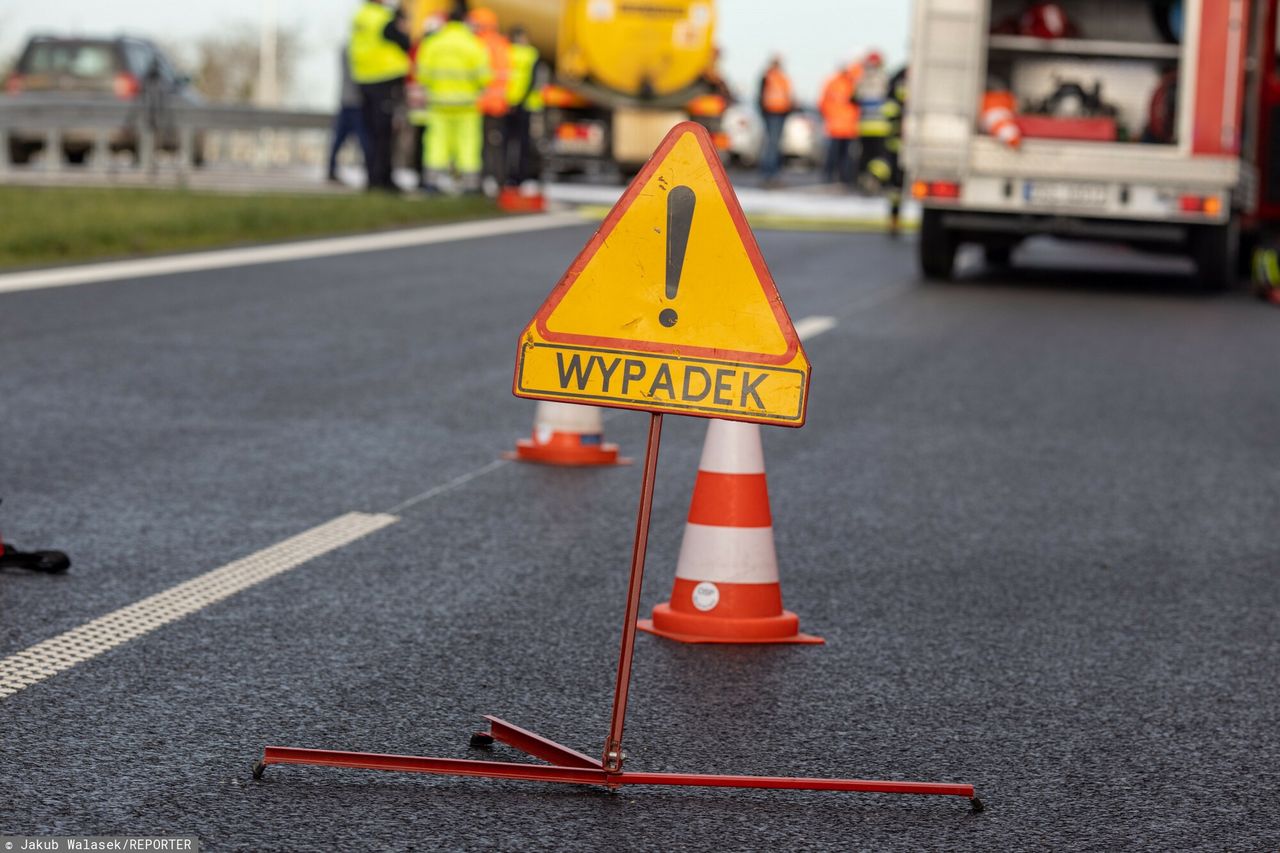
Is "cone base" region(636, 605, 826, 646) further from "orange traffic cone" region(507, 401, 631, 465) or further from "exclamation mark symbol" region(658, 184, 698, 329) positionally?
"orange traffic cone" region(507, 401, 631, 465)

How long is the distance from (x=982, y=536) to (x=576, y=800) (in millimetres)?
3220

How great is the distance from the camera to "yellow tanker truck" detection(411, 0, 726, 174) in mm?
29989

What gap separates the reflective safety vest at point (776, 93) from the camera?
36.0 metres

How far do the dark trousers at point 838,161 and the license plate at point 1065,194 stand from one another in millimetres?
19703

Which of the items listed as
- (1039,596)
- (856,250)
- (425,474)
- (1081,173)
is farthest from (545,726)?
(856,250)

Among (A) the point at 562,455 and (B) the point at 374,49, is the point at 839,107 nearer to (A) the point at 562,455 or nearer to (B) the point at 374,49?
(B) the point at 374,49

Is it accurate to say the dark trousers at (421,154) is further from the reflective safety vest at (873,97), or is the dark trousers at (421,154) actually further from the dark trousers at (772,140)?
the dark trousers at (772,140)

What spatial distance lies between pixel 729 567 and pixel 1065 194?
12.6 metres

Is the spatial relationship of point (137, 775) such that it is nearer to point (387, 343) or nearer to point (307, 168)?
point (387, 343)

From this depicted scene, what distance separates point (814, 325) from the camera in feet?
45.0

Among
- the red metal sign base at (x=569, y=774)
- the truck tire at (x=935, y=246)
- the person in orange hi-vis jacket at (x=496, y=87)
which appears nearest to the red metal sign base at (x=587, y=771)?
the red metal sign base at (x=569, y=774)

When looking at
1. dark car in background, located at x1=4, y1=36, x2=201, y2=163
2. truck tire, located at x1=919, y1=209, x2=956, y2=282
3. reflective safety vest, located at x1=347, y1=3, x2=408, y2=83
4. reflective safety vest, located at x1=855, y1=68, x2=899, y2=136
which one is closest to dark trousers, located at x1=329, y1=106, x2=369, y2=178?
→ reflective safety vest, located at x1=347, y1=3, x2=408, y2=83

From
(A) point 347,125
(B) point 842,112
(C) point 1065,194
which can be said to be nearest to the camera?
(C) point 1065,194

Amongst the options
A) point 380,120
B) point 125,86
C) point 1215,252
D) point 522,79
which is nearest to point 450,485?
point 1215,252
